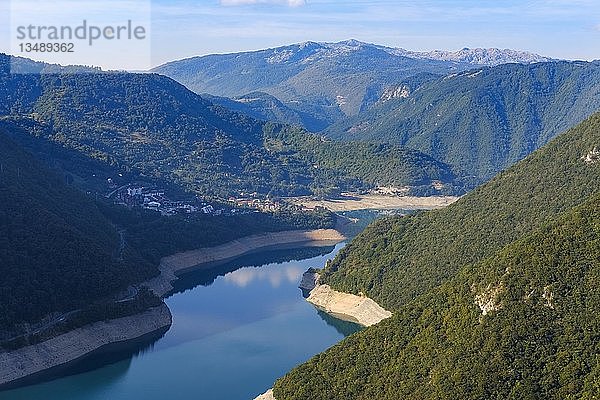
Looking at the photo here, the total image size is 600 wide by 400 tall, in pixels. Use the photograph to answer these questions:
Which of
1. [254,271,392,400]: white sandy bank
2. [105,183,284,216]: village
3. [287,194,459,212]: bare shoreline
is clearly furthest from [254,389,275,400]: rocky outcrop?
[287,194,459,212]: bare shoreline

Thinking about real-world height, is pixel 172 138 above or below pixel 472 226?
below

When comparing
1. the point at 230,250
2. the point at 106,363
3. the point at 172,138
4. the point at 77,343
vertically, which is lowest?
the point at 230,250

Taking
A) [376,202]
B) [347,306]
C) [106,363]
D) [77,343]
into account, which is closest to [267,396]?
[106,363]

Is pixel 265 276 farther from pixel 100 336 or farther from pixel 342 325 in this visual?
pixel 100 336

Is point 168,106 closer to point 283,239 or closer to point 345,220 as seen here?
point 345,220

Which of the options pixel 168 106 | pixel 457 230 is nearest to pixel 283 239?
pixel 457 230

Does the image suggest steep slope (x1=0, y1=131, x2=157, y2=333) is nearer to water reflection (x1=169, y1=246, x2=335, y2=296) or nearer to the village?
water reflection (x1=169, y1=246, x2=335, y2=296)
